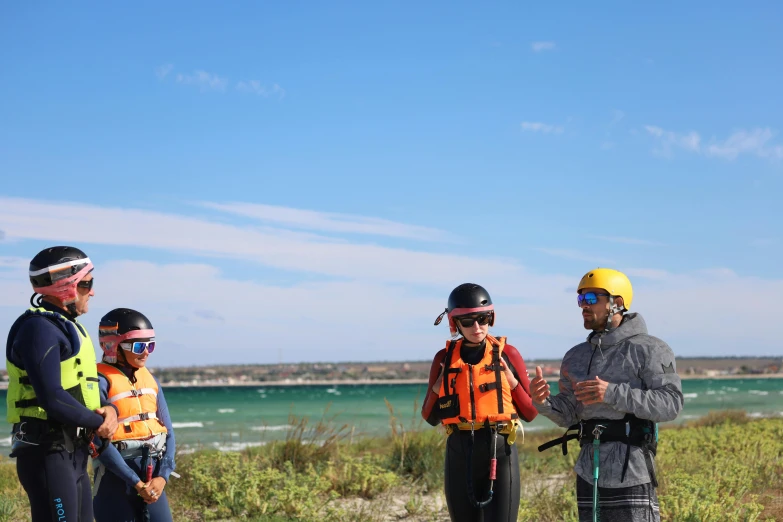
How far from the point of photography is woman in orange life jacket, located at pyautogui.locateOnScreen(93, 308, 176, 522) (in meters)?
5.14

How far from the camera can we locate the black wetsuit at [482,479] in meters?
5.35

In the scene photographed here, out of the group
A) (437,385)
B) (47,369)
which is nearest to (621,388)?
(437,385)

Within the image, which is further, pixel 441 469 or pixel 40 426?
pixel 441 469

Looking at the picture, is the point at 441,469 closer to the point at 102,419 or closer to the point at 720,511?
the point at 720,511

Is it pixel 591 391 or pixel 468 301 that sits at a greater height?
pixel 468 301

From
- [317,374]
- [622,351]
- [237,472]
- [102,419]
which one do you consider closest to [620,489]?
[622,351]

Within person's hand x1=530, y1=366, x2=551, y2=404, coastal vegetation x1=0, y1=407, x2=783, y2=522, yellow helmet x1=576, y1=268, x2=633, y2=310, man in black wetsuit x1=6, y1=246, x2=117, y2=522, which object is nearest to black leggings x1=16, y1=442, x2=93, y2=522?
man in black wetsuit x1=6, y1=246, x2=117, y2=522

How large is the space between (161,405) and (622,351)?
3072 millimetres

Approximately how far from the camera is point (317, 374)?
7347 inches

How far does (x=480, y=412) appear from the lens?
535 cm

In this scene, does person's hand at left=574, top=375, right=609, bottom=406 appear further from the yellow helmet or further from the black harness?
the yellow helmet

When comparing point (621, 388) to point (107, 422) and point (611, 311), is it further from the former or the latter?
point (107, 422)

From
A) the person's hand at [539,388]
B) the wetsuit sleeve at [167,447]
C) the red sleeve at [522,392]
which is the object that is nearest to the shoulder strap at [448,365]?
the red sleeve at [522,392]

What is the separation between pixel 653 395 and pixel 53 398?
3247 millimetres
